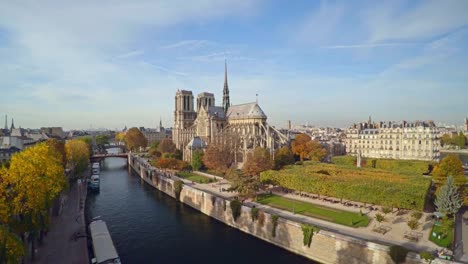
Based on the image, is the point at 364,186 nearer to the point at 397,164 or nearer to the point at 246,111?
the point at 397,164

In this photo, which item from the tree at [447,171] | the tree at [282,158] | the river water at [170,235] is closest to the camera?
the river water at [170,235]

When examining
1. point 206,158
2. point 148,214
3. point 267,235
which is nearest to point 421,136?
point 206,158

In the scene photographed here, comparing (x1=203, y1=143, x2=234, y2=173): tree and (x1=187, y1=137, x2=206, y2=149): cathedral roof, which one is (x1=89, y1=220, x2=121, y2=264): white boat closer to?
(x1=203, y1=143, x2=234, y2=173): tree

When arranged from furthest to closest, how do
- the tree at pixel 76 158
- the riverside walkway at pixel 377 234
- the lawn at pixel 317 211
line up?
the tree at pixel 76 158 < the lawn at pixel 317 211 < the riverside walkway at pixel 377 234

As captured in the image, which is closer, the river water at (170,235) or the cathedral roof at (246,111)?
the river water at (170,235)

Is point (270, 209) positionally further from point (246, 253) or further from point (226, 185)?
point (226, 185)

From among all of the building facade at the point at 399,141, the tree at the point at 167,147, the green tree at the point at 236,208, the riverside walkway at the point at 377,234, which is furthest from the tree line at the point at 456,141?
the green tree at the point at 236,208

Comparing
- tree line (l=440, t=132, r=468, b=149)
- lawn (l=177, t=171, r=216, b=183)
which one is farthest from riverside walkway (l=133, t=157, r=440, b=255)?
tree line (l=440, t=132, r=468, b=149)

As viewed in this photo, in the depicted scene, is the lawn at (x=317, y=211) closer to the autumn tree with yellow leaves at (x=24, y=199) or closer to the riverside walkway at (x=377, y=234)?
the riverside walkway at (x=377, y=234)
